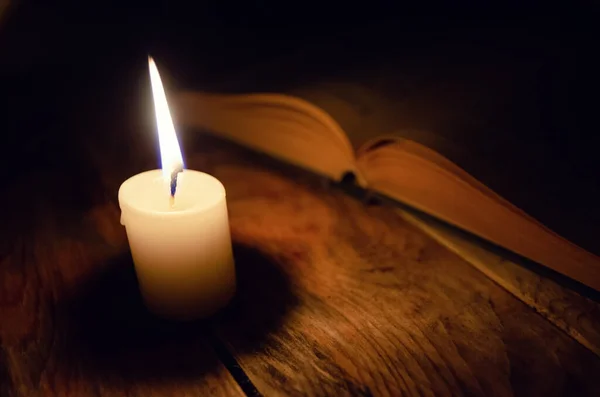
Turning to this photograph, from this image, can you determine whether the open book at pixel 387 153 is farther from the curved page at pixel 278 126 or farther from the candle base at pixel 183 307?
the candle base at pixel 183 307

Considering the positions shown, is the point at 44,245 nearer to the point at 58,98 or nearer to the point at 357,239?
the point at 357,239

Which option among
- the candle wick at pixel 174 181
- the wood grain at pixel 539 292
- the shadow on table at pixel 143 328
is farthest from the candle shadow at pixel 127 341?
the wood grain at pixel 539 292

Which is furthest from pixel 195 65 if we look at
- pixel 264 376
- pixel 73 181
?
pixel 264 376

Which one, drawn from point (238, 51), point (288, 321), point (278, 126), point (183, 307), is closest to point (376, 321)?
point (288, 321)

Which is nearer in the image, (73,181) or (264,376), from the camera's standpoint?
(264,376)

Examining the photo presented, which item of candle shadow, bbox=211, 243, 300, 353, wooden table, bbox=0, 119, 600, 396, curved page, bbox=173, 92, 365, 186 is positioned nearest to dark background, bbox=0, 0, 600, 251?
curved page, bbox=173, 92, 365, 186

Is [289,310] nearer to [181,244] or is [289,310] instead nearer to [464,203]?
[181,244]
